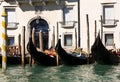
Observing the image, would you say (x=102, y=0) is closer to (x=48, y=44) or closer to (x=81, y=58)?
(x=48, y=44)

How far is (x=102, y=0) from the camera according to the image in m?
17.3

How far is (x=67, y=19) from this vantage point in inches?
698

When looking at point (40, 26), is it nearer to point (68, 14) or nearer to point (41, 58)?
point (68, 14)

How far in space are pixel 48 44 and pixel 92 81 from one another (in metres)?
9.48

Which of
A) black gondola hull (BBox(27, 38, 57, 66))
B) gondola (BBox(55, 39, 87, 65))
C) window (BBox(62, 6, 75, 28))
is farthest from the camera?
window (BBox(62, 6, 75, 28))

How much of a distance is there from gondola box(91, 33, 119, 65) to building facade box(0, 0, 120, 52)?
11.7 ft

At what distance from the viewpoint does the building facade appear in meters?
17.3

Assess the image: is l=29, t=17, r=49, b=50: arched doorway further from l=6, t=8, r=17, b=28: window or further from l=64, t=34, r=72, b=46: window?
l=64, t=34, r=72, b=46: window

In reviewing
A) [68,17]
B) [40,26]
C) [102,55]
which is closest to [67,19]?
[68,17]

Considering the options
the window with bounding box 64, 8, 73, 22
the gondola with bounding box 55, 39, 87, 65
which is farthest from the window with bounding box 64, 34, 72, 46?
the gondola with bounding box 55, 39, 87, 65

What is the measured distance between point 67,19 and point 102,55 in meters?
4.80

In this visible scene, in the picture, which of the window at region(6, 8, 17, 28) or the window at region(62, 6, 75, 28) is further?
the window at region(6, 8, 17, 28)

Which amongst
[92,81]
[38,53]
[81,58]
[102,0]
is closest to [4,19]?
[92,81]

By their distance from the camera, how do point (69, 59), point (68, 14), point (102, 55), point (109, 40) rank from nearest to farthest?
1. point (69, 59)
2. point (102, 55)
3. point (109, 40)
4. point (68, 14)
